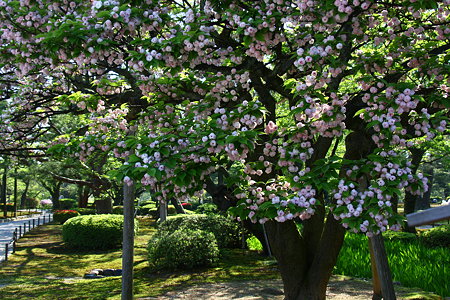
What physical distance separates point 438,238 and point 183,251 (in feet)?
28.4

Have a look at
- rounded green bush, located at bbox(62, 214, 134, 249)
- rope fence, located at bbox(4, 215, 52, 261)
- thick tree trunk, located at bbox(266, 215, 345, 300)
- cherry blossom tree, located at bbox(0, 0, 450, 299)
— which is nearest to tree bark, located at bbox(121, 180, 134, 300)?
cherry blossom tree, located at bbox(0, 0, 450, 299)

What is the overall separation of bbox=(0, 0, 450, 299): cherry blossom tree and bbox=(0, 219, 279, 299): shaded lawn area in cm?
436

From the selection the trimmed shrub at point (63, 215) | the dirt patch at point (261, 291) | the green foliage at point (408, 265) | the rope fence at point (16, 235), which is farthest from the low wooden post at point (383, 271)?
the trimmed shrub at point (63, 215)

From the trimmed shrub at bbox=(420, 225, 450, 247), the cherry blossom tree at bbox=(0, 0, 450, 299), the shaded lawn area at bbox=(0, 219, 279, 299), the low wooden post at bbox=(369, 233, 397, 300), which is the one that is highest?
the cherry blossom tree at bbox=(0, 0, 450, 299)

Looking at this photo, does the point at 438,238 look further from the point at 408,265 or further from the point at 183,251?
the point at 183,251

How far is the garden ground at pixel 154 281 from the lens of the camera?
839 cm

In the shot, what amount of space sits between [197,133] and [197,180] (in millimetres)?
635

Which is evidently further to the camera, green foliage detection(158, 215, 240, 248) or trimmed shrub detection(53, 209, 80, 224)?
trimmed shrub detection(53, 209, 80, 224)

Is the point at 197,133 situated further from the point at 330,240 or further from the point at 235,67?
the point at 330,240

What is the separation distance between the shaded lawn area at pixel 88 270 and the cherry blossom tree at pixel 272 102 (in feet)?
14.3

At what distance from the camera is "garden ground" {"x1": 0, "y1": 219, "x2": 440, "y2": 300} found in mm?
8391

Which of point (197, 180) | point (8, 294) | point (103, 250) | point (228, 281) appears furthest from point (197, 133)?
point (103, 250)

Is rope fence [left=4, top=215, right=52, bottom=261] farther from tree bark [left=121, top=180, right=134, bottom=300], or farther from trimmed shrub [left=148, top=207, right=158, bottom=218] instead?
tree bark [left=121, top=180, right=134, bottom=300]

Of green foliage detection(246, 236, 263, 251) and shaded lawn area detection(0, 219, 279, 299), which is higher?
green foliage detection(246, 236, 263, 251)
